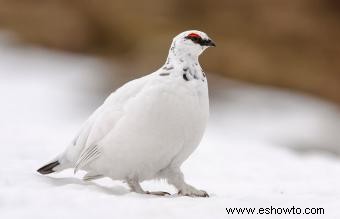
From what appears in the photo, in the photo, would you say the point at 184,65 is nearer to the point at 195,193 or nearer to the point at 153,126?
the point at 153,126

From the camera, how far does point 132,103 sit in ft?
12.9

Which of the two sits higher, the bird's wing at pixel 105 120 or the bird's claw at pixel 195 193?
the bird's wing at pixel 105 120

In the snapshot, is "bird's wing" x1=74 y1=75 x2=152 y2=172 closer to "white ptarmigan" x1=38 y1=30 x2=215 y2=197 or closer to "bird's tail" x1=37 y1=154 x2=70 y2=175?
"white ptarmigan" x1=38 y1=30 x2=215 y2=197

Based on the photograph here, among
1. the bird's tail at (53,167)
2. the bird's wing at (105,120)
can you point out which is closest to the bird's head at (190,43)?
the bird's wing at (105,120)

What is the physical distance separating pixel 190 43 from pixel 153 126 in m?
0.66

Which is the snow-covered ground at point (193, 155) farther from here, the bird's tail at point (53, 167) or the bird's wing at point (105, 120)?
the bird's wing at point (105, 120)

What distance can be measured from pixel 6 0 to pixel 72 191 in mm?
15154

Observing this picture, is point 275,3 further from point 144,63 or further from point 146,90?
point 146,90

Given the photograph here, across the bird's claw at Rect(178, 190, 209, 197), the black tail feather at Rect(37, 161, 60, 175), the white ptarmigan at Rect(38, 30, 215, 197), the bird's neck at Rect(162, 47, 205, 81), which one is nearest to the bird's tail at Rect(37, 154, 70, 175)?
the black tail feather at Rect(37, 161, 60, 175)

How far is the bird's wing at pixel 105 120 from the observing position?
402 cm

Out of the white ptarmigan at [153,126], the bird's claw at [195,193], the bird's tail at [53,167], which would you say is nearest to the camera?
the white ptarmigan at [153,126]

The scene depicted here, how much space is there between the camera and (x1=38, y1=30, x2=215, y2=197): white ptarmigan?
383cm

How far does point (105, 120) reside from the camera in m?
4.04

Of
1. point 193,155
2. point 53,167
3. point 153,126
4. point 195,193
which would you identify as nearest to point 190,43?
point 153,126
